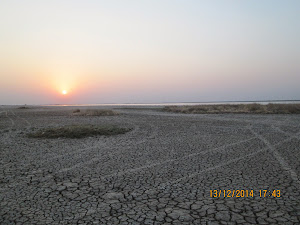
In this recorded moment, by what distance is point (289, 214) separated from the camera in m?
3.89

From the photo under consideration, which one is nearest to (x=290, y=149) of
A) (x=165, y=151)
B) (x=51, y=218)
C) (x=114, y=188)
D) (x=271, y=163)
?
(x=271, y=163)

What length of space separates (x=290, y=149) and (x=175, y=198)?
647 cm

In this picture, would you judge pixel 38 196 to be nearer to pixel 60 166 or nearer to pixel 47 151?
pixel 60 166
